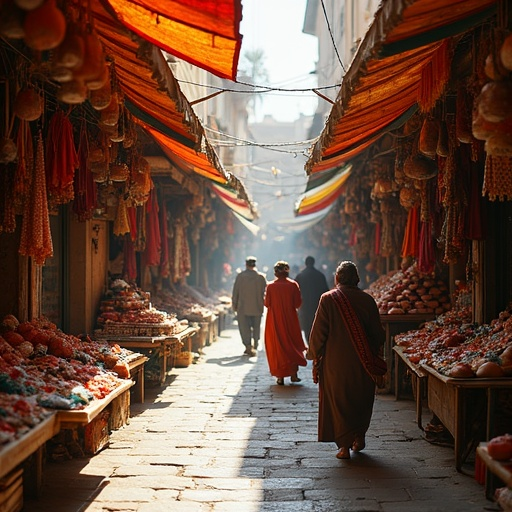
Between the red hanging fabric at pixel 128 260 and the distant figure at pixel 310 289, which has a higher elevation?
the red hanging fabric at pixel 128 260

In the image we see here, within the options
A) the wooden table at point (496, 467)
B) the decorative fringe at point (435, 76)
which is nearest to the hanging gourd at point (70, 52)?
A: the decorative fringe at point (435, 76)

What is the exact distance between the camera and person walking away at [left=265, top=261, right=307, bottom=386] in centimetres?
1146

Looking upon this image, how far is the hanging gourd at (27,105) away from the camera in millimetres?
5723

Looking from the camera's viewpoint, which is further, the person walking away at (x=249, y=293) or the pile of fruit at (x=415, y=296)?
the person walking away at (x=249, y=293)

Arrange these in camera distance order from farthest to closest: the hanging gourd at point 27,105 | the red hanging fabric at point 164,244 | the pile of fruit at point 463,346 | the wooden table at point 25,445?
the red hanging fabric at point 164,244 < the pile of fruit at point 463,346 < the hanging gourd at point 27,105 < the wooden table at point 25,445

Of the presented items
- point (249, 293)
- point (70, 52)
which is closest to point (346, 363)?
point (70, 52)

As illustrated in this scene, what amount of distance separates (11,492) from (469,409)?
12.2ft

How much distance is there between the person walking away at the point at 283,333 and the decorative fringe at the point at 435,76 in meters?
5.57

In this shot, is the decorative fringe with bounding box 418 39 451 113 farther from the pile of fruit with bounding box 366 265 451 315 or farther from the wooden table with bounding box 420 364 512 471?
the pile of fruit with bounding box 366 265 451 315

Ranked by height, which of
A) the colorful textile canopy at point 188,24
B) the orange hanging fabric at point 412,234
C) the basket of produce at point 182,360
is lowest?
the basket of produce at point 182,360

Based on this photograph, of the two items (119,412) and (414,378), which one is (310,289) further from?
(119,412)

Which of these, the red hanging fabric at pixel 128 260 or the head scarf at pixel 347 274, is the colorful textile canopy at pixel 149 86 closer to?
the head scarf at pixel 347 274

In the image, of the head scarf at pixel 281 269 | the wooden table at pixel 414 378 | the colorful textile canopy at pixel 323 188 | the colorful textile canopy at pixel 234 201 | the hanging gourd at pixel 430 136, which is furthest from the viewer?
the colorful textile canopy at pixel 234 201

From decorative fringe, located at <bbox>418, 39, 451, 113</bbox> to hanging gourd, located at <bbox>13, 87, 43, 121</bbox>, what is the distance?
3195 mm
